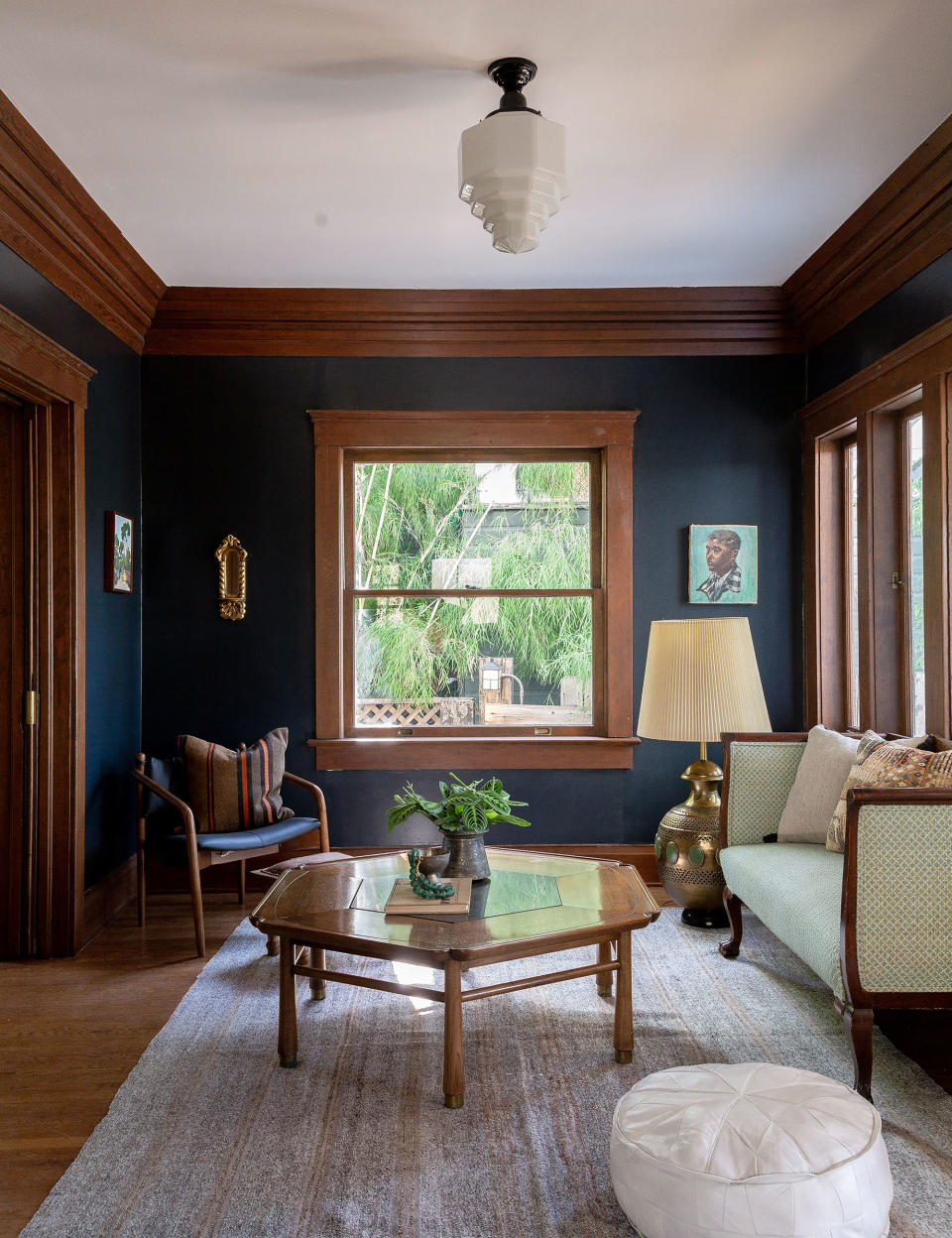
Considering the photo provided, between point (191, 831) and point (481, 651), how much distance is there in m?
1.69

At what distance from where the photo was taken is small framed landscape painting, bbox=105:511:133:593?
4031 millimetres

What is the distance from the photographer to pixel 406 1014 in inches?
119

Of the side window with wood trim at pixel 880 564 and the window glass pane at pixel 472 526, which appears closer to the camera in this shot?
the side window with wood trim at pixel 880 564

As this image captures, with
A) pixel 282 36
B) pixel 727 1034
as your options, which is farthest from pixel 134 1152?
pixel 282 36

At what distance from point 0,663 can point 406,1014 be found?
210 cm

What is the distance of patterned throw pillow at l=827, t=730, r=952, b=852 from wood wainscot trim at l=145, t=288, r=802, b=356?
7.37ft

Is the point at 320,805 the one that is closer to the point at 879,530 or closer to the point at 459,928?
the point at 459,928

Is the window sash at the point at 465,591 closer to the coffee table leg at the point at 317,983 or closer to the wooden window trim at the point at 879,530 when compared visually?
the wooden window trim at the point at 879,530

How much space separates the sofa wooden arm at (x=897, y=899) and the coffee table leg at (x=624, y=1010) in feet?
1.96

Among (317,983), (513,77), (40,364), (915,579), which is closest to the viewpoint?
(513,77)

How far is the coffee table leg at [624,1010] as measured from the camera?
266 centimetres

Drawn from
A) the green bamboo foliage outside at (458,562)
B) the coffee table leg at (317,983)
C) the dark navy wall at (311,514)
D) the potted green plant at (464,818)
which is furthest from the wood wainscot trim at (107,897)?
the potted green plant at (464,818)

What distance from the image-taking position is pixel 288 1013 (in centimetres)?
268

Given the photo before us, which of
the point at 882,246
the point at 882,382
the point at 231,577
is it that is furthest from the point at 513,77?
the point at 231,577
